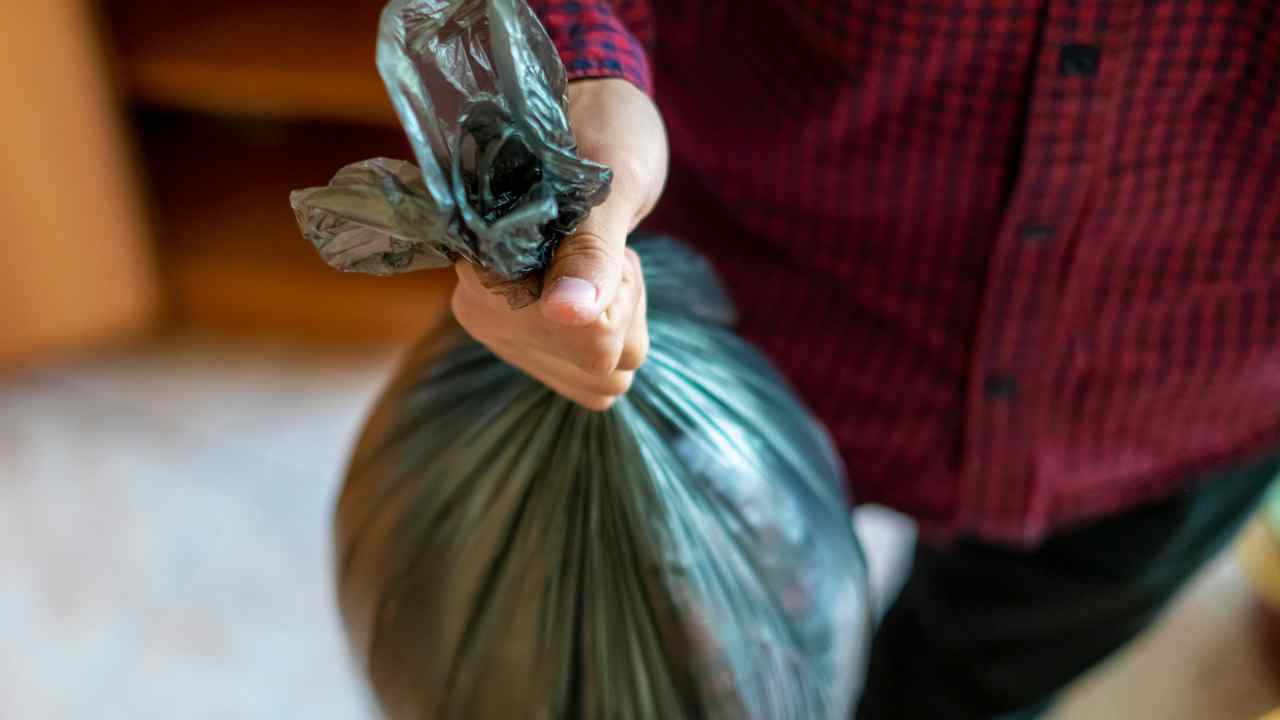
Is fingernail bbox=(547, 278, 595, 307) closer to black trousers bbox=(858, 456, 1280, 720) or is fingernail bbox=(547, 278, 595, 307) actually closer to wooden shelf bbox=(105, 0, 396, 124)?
black trousers bbox=(858, 456, 1280, 720)

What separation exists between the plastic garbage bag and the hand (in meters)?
0.04

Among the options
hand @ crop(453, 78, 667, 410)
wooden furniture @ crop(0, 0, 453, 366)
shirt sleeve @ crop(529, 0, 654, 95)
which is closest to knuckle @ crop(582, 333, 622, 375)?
hand @ crop(453, 78, 667, 410)

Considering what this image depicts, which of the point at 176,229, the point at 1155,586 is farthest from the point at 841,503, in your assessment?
the point at 176,229

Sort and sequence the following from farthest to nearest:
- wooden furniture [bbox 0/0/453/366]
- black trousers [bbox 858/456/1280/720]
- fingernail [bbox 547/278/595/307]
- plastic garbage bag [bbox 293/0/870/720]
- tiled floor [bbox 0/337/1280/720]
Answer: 1. wooden furniture [bbox 0/0/453/366]
2. tiled floor [bbox 0/337/1280/720]
3. black trousers [bbox 858/456/1280/720]
4. plastic garbage bag [bbox 293/0/870/720]
5. fingernail [bbox 547/278/595/307]

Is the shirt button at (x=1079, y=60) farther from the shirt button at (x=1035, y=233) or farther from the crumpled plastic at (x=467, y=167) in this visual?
the crumpled plastic at (x=467, y=167)

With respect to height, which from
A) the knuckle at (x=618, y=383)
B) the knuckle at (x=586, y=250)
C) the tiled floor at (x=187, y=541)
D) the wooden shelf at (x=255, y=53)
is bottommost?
the tiled floor at (x=187, y=541)

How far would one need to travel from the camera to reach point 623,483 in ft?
1.58

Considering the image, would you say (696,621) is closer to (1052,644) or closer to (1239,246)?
(1239,246)

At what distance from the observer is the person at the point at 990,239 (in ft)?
1.82

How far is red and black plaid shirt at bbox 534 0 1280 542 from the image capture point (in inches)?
22.4

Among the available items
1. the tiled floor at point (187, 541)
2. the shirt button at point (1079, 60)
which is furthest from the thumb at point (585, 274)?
the tiled floor at point (187, 541)

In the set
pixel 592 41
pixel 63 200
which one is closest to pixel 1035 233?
pixel 592 41

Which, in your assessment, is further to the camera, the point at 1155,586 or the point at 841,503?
the point at 1155,586

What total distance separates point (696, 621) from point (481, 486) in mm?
109
